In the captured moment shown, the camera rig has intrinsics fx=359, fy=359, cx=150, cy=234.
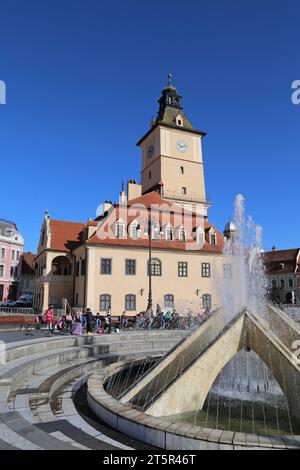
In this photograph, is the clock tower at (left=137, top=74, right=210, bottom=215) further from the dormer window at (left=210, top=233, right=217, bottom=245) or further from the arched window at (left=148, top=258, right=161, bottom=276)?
the arched window at (left=148, top=258, right=161, bottom=276)

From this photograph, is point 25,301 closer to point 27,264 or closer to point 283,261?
point 27,264

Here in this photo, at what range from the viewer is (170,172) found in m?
50.7

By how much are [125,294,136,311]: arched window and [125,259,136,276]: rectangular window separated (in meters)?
2.04

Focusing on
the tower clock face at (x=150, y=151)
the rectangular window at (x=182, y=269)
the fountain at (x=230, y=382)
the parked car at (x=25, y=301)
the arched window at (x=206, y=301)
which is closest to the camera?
the fountain at (x=230, y=382)

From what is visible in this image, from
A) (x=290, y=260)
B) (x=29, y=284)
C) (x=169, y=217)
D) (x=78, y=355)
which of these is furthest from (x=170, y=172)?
(x=78, y=355)

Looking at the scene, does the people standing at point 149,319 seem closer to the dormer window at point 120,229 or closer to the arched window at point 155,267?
the arched window at point 155,267

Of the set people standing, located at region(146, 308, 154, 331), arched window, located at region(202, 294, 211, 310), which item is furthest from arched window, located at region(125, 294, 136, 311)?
people standing, located at region(146, 308, 154, 331)

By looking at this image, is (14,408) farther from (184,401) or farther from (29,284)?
(29,284)

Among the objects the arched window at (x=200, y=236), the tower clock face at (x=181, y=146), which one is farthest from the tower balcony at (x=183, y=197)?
the arched window at (x=200, y=236)

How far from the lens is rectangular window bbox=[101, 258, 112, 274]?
107 feet

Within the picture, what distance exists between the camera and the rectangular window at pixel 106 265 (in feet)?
107

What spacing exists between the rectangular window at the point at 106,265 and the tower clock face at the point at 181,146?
26068 mm
